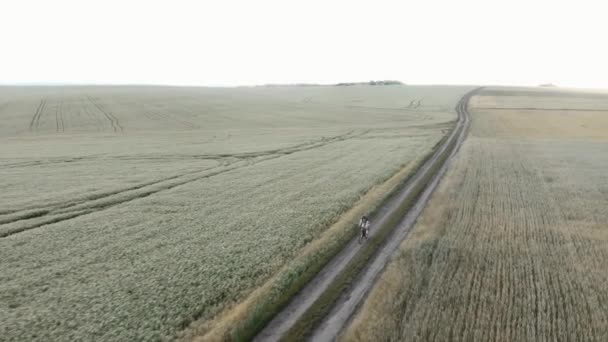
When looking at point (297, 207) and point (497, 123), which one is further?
point (497, 123)

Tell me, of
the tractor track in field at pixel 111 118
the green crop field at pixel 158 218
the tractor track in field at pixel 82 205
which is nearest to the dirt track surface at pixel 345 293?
the green crop field at pixel 158 218

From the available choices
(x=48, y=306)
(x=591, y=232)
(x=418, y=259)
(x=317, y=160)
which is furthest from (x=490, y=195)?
(x=48, y=306)

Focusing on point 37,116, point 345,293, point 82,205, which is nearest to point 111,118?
point 37,116

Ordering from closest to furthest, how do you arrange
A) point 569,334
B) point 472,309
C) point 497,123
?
point 569,334, point 472,309, point 497,123

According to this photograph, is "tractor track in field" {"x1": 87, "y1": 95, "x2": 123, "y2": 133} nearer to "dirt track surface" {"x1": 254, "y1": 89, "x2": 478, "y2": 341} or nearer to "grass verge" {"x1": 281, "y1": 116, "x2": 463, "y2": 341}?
"grass verge" {"x1": 281, "y1": 116, "x2": 463, "y2": 341}

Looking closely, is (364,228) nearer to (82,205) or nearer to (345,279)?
A: (345,279)

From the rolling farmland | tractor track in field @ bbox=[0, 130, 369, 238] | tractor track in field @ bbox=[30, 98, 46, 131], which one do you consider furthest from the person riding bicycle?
tractor track in field @ bbox=[30, 98, 46, 131]

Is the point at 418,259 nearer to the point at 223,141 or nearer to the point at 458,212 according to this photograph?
the point at 458,212
